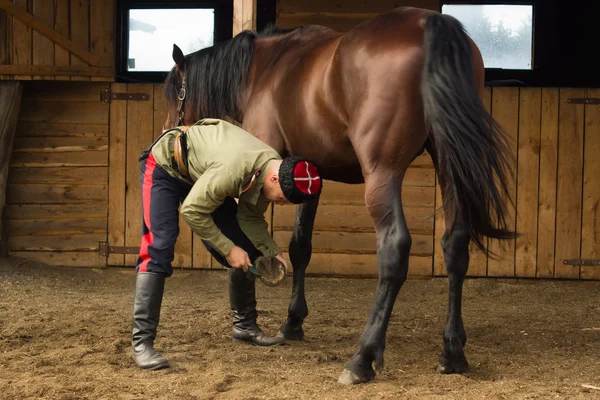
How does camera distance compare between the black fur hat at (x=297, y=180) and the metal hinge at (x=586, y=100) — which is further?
the metal hinge at (x=586, y=100)

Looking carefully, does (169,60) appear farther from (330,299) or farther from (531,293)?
(531,293)

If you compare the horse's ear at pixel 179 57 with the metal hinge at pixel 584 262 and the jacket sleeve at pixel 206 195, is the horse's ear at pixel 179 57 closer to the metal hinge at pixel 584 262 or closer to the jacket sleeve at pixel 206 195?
the jacket sleeve at pixel 206 195

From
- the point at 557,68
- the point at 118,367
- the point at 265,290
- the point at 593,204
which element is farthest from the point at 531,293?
the point at 118,367

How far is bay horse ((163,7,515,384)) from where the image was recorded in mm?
3381

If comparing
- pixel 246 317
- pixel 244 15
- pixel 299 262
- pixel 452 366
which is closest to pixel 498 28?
pixel 244 15

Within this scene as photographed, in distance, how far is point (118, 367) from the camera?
11.7 feet

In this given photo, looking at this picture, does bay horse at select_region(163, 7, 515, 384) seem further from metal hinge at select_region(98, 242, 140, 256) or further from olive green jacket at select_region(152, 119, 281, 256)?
metal hinge at select_region(98, 242, 140, 256)

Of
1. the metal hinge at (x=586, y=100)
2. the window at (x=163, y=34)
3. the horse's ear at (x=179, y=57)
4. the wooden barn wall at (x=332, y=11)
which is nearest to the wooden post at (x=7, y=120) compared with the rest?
the window at (x=163, y=34)

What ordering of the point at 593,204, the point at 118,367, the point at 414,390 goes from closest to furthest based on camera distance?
the point at 414,390, the point at 118,367, the point at 593,204

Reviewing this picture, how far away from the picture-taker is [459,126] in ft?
11.0

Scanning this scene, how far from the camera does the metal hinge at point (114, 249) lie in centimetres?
688

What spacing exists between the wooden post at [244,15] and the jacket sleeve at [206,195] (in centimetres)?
173

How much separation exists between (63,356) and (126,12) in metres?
4.65

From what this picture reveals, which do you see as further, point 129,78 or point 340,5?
point 129,78
